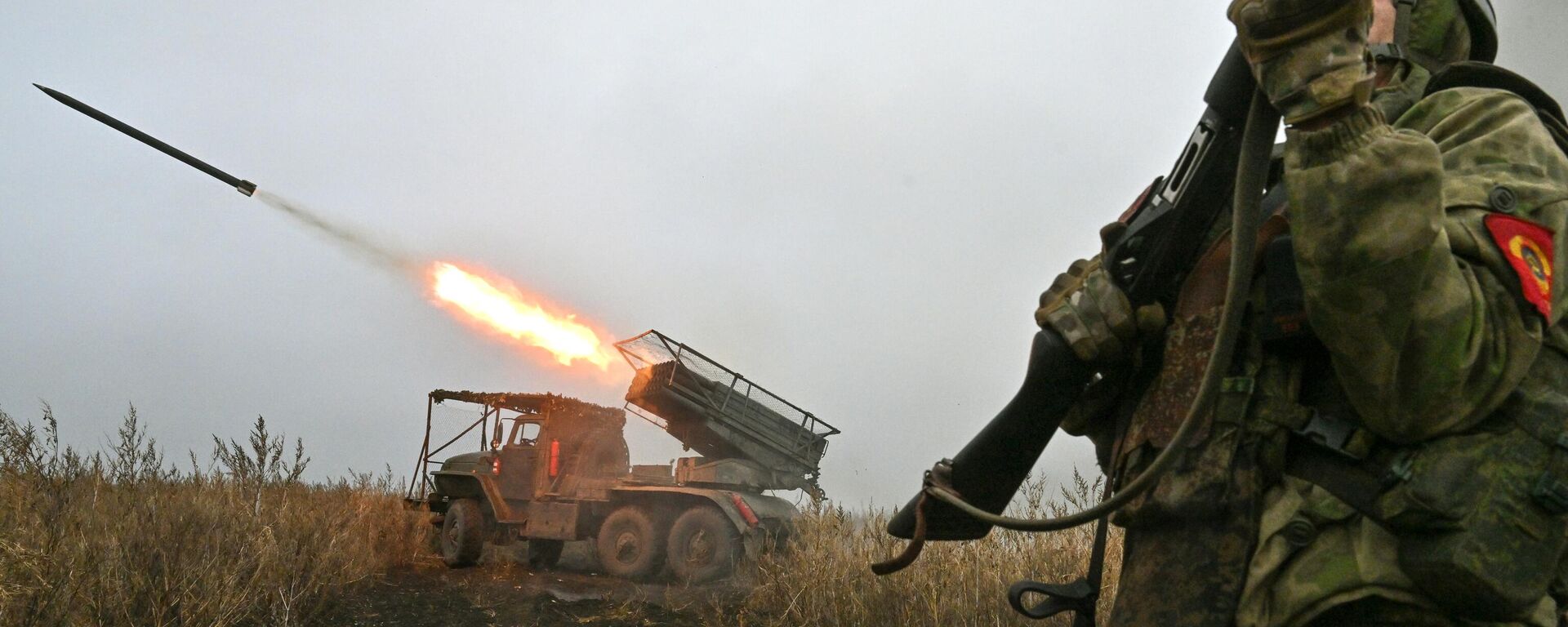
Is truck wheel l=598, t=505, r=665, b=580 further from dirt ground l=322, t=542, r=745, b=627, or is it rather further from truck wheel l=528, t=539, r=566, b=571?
truck wheel l=528, t=539, r=566, b=571

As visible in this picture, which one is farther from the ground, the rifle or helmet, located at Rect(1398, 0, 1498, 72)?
helmet, located at Rect(1398, 0, 1498, 72)

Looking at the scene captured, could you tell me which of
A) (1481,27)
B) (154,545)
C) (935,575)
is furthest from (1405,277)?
(154,545)

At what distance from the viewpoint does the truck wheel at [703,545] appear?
1077 centimetres

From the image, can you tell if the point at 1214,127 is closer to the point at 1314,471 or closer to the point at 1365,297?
the point at 1365,297

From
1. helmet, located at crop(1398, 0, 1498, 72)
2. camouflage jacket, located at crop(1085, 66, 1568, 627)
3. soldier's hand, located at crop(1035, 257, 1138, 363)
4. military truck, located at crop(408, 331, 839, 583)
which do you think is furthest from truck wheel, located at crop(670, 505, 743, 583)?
helmet, located at crop(1398, 0, 1498, 72)

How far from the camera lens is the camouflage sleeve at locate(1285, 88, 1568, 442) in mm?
1207

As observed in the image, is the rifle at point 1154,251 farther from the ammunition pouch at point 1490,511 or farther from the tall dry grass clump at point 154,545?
the tall dry grass clump at point 154,545

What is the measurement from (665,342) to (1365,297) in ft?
36.0

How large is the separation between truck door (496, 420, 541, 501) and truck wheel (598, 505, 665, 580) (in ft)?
5.31

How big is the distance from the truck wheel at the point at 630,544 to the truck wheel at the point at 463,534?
80.2 inches

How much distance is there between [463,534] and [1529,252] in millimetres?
13138

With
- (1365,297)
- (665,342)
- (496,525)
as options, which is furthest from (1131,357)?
(496,525)

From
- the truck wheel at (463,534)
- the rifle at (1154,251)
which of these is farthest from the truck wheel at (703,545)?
the rifle at (1154,251)

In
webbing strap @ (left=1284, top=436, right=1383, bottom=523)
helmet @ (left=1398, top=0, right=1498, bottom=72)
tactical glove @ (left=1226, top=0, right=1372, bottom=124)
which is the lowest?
webbing strap @ (left=1284, top=436, right=1383, bottom=523)
